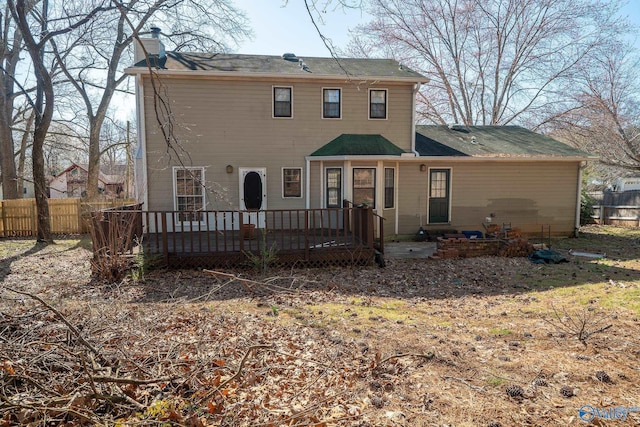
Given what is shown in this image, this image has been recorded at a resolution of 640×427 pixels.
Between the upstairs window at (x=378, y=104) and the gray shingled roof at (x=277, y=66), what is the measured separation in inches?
21.9

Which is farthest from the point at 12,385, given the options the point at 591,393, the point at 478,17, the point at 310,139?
the point at 478,17

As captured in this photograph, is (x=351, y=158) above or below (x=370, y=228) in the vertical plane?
above

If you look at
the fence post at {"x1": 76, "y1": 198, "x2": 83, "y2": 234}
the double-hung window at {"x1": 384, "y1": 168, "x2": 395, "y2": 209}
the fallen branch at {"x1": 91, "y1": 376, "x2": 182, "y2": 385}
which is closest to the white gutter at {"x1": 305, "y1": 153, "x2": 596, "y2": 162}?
the double-hung window at {"x1": 384, "y1": 168, "x2": 395, "y2": 209}

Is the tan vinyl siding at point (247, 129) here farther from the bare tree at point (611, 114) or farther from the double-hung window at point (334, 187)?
the bare tree at point (611, 114)

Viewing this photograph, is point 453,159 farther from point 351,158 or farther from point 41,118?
point 41,118

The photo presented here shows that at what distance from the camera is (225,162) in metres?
11.8

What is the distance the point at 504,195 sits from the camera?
13.0m

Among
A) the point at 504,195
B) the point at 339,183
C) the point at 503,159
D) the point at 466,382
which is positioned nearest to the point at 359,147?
the point at 339,183

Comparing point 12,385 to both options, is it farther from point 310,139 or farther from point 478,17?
point 478,17

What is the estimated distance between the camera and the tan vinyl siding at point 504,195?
12.8 metres

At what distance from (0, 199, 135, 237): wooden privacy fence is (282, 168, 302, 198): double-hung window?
7239mm

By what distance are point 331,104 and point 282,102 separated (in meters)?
1.55

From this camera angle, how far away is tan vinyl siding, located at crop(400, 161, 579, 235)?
12.8 metres

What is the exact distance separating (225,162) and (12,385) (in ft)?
31.1
